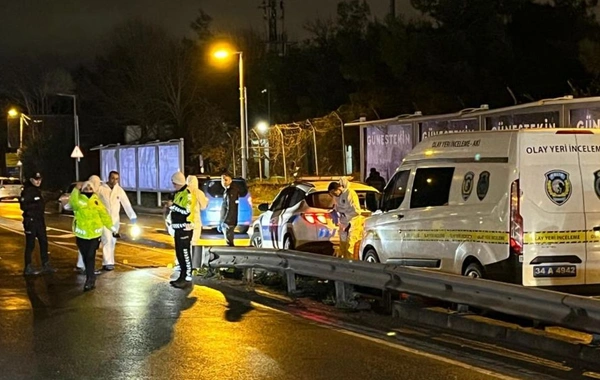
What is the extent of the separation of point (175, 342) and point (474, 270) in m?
3.76

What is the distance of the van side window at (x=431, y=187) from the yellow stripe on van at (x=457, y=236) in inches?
14.7

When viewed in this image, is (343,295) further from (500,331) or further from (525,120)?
(525,120)

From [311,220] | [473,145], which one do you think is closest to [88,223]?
[311,220]

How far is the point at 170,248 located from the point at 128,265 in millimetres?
3883

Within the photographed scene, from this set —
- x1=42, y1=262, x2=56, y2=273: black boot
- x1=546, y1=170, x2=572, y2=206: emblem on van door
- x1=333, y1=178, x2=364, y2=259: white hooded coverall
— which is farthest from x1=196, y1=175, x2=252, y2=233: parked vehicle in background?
x1=546, y1=170, x2=572, y2=206: emblem on van door

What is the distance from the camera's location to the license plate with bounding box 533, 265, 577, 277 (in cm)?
1005

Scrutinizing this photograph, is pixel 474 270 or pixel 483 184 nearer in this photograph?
pixel 483 184

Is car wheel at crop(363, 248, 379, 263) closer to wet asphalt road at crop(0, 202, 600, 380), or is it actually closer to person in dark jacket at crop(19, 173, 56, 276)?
wet asphalt road at crop(0, 202, 600, 380)

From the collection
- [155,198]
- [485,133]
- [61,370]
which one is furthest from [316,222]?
[155,198]

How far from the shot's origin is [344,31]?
44.3m

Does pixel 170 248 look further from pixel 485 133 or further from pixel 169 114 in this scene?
pixel 169 114

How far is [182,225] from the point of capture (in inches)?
545

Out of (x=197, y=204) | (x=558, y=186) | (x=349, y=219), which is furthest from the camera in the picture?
(x=197, y=204)

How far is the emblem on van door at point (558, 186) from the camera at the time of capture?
10.1 metres
